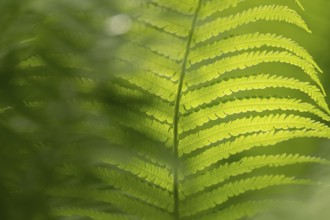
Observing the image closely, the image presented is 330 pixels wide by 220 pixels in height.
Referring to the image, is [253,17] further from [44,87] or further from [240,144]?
[44,87]

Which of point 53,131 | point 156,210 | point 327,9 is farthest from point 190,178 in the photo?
point 327,9

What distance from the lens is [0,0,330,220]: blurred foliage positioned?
1.96 feet

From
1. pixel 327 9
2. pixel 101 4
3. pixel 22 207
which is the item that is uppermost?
pixel 327 9

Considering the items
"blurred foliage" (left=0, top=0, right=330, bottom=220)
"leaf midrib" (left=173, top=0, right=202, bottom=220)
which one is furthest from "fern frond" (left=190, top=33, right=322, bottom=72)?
"blurred foliage" (left=0, top=0, right=330, bottom=220)

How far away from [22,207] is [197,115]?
25cm

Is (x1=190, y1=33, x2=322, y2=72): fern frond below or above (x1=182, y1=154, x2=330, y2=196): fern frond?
above

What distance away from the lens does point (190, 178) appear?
764 millimetres

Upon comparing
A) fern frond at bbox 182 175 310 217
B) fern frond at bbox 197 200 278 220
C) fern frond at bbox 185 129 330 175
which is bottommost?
fern frond at bbox 197 200 278 220

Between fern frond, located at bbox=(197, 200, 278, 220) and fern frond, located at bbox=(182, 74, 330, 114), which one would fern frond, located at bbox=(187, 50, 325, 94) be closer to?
fern frond, located at bbox=(182, 74, 330, 114)

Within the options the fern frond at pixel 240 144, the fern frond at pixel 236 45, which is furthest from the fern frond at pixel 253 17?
the fern frond at pixel 240 144

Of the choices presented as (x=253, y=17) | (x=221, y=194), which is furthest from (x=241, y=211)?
(x=253, y=17)

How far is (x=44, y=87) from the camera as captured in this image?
0.62m

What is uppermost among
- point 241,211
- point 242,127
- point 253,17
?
point 253,17

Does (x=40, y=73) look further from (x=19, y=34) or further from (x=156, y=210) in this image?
(x=156, y=210)
